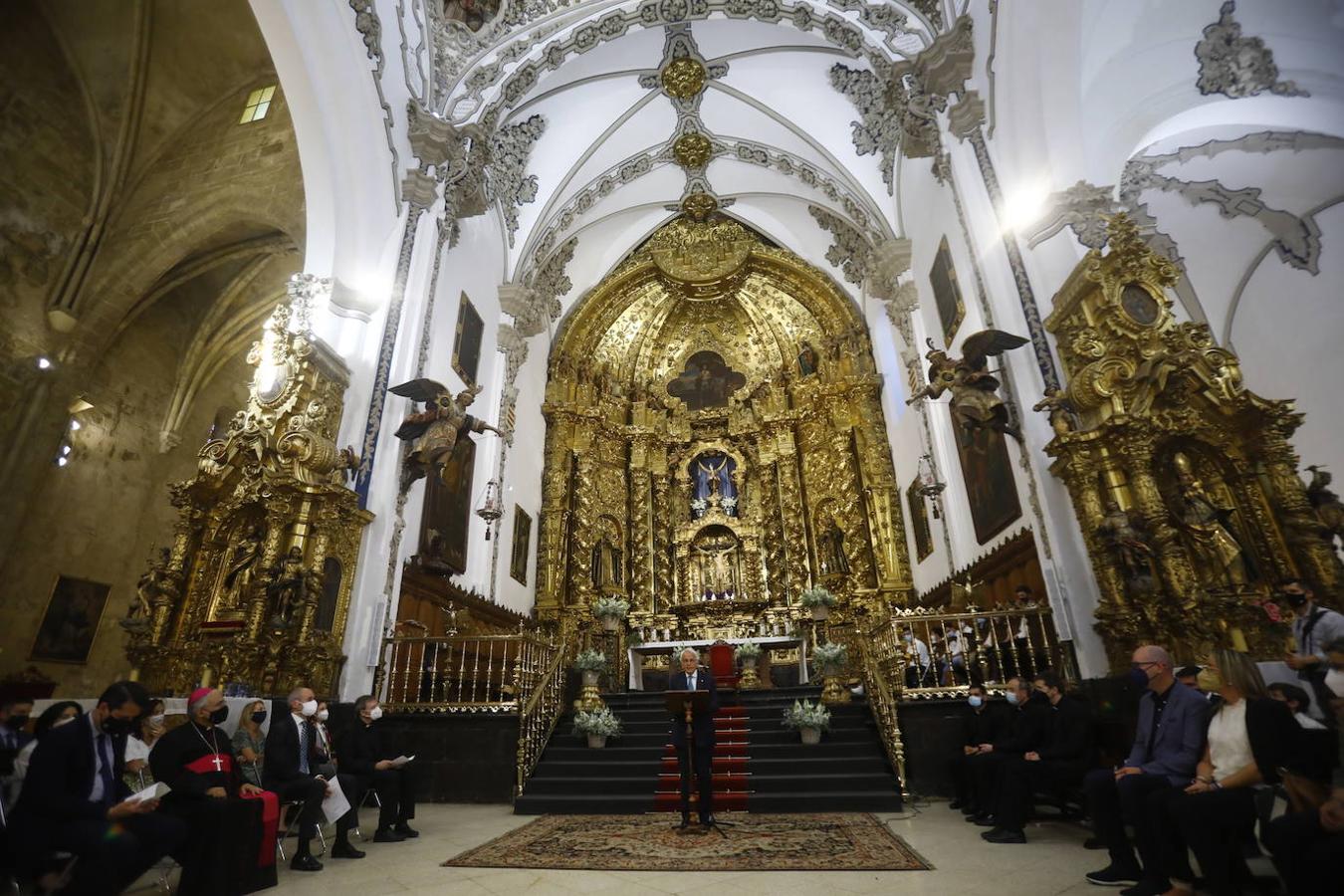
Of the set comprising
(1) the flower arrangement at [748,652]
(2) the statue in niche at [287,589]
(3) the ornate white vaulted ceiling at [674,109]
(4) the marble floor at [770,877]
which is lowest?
(4) the marble floor at [770,877]

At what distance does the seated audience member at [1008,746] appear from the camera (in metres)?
5.34

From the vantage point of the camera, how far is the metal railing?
25.0 feet

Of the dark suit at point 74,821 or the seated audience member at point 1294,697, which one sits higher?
the seated audience member at point 1294,697

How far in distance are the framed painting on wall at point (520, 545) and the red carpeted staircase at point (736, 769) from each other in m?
5.33

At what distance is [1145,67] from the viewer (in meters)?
9.98

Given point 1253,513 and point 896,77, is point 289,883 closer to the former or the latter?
point 1253,513

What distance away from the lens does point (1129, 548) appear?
6.25m

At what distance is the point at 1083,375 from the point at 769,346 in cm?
1113

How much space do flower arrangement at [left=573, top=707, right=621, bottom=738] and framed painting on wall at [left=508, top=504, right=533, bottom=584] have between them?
5.81 meters

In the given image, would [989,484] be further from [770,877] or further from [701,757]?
[770,877]

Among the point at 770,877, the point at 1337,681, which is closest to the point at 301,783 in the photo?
the point at 770,877

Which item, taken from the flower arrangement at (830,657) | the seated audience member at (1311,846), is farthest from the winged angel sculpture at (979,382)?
the seated audience member at (1311,846)

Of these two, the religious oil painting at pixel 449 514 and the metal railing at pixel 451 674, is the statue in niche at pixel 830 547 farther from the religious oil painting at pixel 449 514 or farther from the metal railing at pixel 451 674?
the religious oil painting at pixel 449 514

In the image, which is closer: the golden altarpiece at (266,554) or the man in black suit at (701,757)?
the man in black suit at (701,757)
